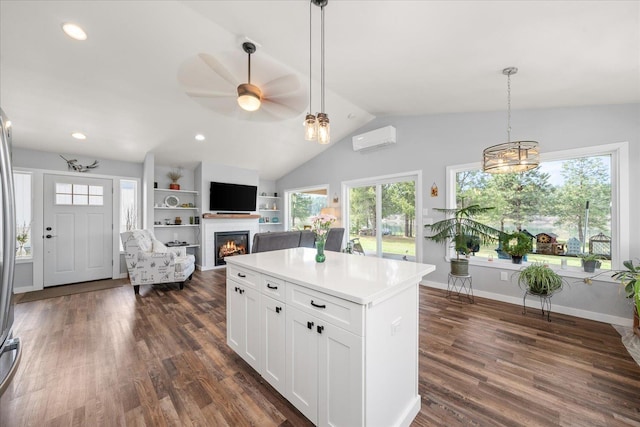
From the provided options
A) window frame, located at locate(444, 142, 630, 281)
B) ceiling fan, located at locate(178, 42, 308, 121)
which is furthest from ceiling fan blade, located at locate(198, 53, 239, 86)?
window frame, located at locate(444, 142, 630, 281)

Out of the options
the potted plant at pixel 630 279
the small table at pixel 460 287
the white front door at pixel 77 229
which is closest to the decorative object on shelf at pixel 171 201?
the white front door at pixel 77 229

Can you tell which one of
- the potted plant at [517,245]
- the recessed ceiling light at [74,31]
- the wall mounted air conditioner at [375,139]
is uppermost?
the recessed ceiling light at [74,31]

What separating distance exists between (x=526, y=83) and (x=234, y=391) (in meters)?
3.87

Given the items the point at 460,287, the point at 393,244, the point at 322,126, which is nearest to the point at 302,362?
the point at 322,126

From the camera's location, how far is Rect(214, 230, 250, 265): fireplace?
5.75 m

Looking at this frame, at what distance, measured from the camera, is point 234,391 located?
1780mm

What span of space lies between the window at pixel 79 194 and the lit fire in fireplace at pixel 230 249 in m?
2.39

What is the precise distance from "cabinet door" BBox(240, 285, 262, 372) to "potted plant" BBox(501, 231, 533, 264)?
3.50 meters

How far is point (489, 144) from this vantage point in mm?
Answer: 3639

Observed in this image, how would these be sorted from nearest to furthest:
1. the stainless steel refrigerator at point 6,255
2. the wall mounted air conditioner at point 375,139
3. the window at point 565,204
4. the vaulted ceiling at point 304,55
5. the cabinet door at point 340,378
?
the stainless steel refrigerator at point 6,255, the cabinet door at point 340,378, the vaulted ceiling at point 304,55, the window at point 565,204, the wall mounted air conditioner at point 375,139

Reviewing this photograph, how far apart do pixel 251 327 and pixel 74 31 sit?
124 inches

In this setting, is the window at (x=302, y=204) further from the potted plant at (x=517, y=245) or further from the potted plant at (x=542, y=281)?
the potted plant at (x=542, y=281)

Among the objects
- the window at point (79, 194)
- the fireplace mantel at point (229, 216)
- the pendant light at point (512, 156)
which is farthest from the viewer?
the fireplace mantel at point (229, 216)

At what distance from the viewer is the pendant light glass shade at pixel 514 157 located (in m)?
2.37
